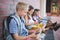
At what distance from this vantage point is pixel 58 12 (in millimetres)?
10461

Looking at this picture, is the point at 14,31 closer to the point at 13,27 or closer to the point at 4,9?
the point at 13,27

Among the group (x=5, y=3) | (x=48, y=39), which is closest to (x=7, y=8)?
(x=5, y=3)

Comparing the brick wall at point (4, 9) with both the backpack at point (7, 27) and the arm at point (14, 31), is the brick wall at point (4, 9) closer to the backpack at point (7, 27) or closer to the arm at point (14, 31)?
the backpack at point (7, 27)

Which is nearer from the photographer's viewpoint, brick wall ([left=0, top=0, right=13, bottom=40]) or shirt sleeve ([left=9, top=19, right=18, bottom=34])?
shirt sleeve ([left=9, top=19, right=18, bottom=34])

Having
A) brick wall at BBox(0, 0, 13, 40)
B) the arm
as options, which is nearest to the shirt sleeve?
the arm

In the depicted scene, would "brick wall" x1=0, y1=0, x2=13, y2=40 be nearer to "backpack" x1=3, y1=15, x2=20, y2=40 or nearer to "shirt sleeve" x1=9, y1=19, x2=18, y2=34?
"backpack" x1=3, y1=15, x2=20, y2=40

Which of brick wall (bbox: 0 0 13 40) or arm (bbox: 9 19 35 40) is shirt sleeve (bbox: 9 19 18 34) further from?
brick wall (bbox: 0 0 13 40)

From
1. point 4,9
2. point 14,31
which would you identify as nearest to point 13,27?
point 14,31

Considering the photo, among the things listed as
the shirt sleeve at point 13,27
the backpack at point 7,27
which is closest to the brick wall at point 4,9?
the backpack at point 7,27

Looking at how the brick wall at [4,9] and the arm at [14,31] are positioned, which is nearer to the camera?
the arm at [14,31]

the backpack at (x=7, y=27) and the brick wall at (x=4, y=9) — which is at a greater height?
the brick wall at (x=4, y=9)

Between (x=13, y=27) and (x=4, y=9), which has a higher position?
(x=4, y=9)

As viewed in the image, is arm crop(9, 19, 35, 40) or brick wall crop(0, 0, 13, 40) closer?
arm crop(9, 19, 35, 40)

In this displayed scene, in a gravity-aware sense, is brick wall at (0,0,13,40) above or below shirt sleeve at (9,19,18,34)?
above
